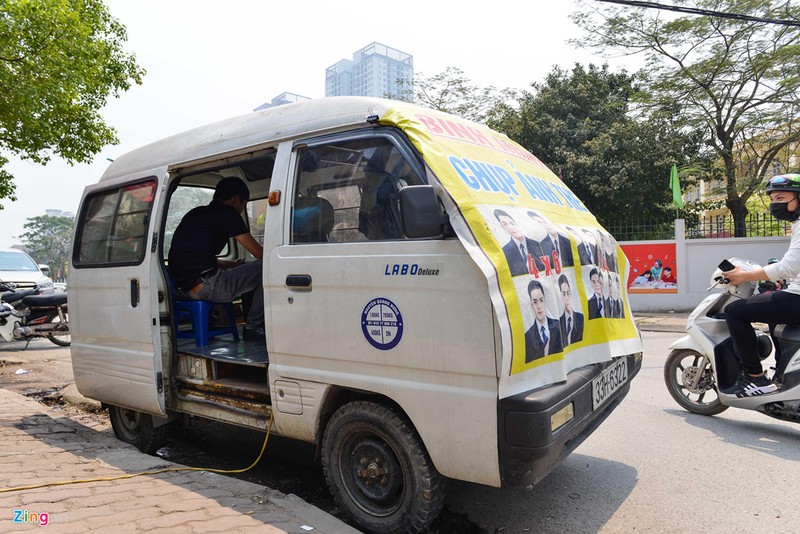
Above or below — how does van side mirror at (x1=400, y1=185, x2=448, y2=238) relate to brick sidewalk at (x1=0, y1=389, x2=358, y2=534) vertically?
above

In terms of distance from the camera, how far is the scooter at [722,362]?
379 cm

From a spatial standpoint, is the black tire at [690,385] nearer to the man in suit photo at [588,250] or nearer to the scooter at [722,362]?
the scooter at [722,362]

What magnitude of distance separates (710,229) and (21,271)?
17.0m

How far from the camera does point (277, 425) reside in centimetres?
309

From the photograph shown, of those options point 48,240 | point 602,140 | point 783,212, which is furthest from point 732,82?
point 48,240

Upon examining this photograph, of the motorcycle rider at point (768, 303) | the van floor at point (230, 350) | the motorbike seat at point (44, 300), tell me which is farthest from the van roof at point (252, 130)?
the motorbike seat at point (44, 300)

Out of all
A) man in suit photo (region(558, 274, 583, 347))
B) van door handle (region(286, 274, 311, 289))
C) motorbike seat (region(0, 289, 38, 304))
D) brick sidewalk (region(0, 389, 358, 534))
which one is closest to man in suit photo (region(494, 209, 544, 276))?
man in suit photo (region(558, 274, 583, 347))

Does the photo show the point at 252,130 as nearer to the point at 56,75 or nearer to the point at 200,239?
the point at 200,239

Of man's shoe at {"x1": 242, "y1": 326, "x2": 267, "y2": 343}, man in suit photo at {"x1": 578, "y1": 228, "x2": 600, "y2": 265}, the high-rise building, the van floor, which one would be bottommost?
the van floor

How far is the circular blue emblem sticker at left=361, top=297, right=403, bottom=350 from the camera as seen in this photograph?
255cm

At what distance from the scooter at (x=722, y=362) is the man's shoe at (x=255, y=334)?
3.48 metres

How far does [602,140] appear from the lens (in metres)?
18.4

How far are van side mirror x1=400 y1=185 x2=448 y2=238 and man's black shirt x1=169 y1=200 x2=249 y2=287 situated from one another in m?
2.12

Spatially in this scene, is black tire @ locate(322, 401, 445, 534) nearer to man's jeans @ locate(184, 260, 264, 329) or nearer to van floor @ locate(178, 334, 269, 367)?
van floor @ locate(178, 334, 269, 367)
